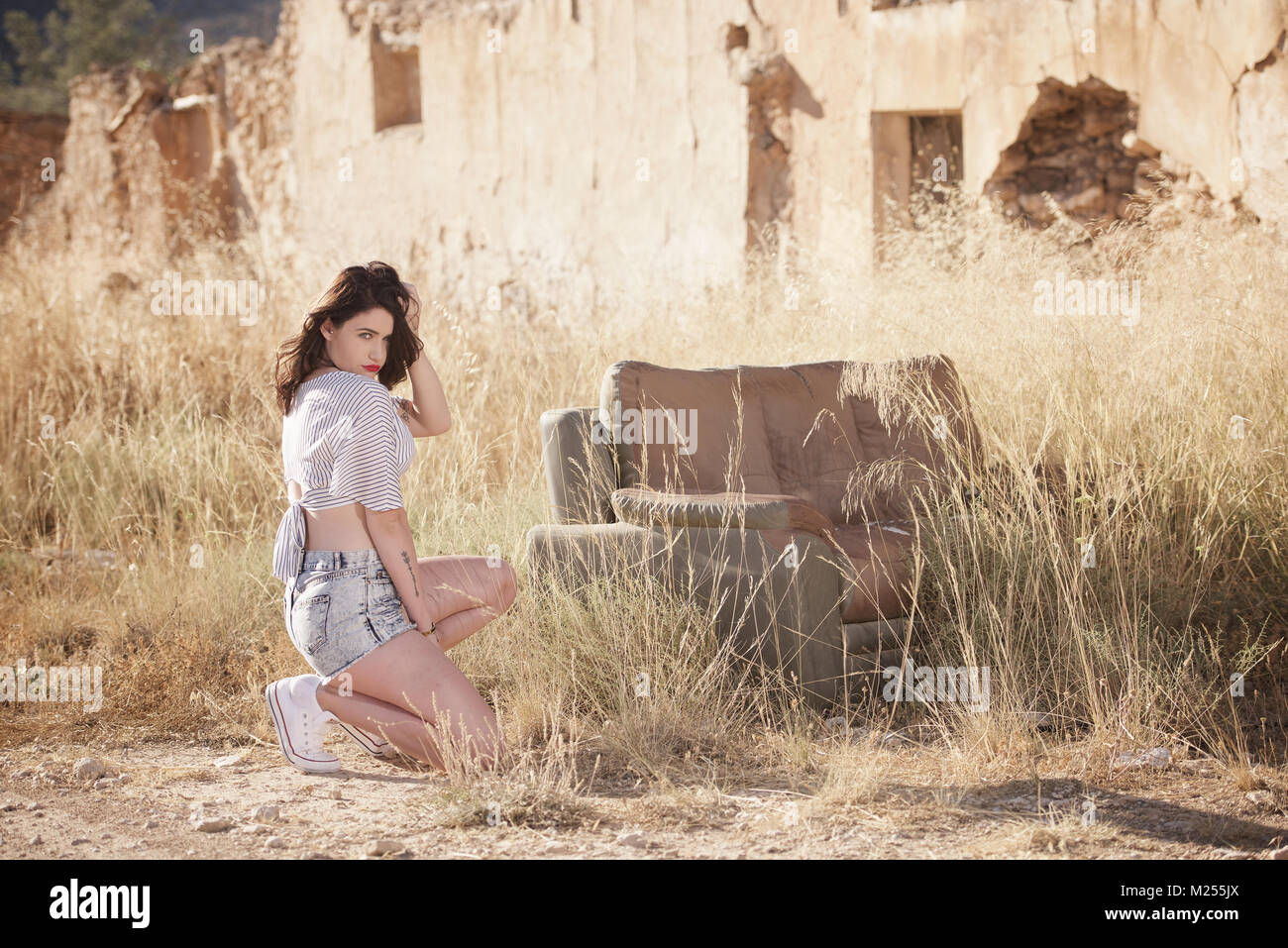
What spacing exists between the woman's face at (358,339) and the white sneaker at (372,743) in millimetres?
937

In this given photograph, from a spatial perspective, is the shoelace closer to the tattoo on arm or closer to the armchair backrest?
the tattoo on arm

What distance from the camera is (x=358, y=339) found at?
3209mm

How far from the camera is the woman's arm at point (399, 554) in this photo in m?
3.15

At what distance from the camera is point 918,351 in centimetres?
529

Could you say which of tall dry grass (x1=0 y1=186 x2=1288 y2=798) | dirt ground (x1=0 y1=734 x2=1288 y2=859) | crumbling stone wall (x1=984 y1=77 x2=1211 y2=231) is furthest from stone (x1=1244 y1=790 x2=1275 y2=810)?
crumbling stone wall (x1=984 y1=77 x2=1211 y2=231)

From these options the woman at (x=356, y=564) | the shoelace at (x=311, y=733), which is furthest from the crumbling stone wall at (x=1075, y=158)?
the shoelace at (x=311, y=733)

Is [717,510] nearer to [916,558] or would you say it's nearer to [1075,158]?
[916,558]

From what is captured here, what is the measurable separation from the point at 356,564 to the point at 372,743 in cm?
51

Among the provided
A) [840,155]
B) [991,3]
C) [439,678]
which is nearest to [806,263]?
[840,155]

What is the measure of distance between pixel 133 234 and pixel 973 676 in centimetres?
1576

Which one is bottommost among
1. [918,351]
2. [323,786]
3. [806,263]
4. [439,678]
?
[323,786]

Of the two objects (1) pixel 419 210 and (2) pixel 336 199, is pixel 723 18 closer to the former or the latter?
(1) pixel 419 210

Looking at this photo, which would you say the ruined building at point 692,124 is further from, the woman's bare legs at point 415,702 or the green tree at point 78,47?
the green tree at point 78,47

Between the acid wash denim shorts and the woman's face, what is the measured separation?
494mm
